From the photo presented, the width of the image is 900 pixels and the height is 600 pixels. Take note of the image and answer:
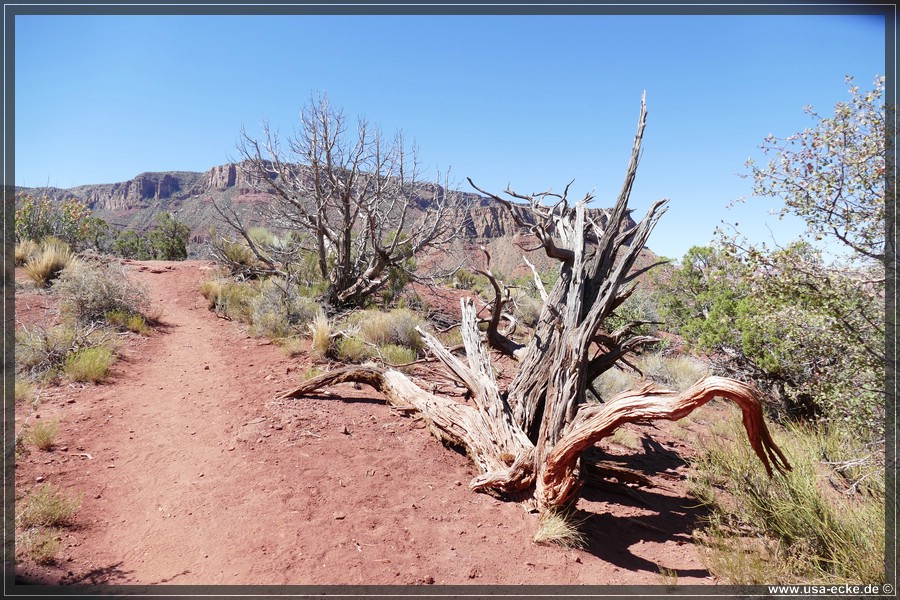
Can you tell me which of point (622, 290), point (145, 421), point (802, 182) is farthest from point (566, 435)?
point (145, 421)

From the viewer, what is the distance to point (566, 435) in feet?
13.2

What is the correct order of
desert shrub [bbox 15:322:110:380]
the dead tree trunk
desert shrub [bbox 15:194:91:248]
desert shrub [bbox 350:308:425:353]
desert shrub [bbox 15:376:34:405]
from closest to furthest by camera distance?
the dead tree trunk → desert shrub [bbox 15:376:34:405] → desert shrub [bbox 15:322:110:380] → desert shrub [bbox 350:308:425:353] → desert shrub [bbox 15:194:91:248]

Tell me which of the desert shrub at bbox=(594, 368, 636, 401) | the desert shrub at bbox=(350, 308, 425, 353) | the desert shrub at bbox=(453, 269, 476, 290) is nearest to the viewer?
the desert shrub at bbox=(594, 368, 636, 401)

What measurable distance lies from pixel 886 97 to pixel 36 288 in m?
14.0

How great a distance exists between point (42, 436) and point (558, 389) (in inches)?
207

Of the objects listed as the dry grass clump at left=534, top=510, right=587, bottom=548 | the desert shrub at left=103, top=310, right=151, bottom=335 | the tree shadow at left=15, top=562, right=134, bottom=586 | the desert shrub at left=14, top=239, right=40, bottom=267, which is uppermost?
the desert shrub at left=14, top=239, right=40, bottom=267

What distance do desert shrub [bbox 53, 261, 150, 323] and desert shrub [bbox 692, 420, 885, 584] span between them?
10005 millimetres

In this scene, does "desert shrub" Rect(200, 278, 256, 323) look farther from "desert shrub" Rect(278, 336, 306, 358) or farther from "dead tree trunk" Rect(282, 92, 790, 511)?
"dead tree trunk" Rect(282, 92, 790, 511)

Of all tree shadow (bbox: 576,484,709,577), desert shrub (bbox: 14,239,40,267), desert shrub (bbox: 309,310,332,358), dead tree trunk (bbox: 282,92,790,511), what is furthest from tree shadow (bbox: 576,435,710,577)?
desert shrub (bbox: 14,239,40,267)

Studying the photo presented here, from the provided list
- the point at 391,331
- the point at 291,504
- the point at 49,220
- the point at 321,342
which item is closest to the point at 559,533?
the point at 291,504

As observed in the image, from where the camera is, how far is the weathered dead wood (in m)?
3.04

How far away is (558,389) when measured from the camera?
461cm

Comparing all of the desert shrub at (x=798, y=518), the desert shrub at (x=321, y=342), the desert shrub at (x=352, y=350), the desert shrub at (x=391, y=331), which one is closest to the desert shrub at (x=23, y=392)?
the desert shrub at (x=321, y=342)

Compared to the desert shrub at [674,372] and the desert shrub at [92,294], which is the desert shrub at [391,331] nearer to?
the desert shrub at [92,294]
